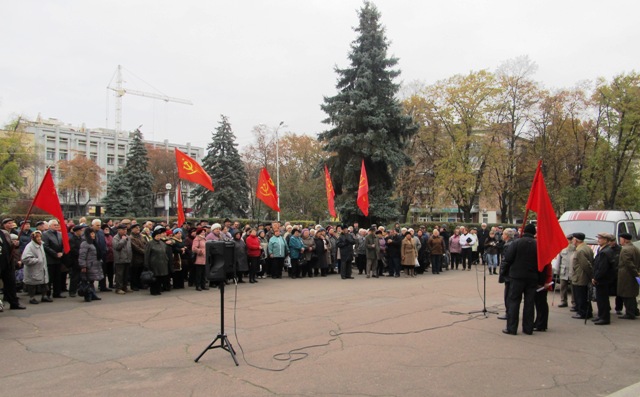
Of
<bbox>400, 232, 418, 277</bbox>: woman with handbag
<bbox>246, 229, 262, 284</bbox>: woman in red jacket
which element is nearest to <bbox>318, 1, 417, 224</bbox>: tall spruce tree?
<bbox>400, 232, 418, 277</bbox>: woman with handbag

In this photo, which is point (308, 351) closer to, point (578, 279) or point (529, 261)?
point (529, 261)

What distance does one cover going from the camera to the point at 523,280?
8.50m

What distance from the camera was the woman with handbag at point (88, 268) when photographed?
11820 mm

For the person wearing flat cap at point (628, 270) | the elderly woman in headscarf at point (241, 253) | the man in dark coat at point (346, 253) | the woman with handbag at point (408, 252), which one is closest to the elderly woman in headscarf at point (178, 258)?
the elderly woman in headscarf at point (241, 253)

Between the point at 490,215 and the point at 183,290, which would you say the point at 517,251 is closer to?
the point at 183,290

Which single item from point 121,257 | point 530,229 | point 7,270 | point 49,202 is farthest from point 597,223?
point 7,270

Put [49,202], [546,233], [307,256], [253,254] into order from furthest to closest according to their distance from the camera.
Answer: [307,256] < [253,254] < [49,202] < [546,233]

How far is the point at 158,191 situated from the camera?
79.0 metres

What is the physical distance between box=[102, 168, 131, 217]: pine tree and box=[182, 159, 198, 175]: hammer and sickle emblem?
37936mm

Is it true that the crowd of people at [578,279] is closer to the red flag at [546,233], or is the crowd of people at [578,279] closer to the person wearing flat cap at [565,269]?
the person wearing flat cap at [565,269]

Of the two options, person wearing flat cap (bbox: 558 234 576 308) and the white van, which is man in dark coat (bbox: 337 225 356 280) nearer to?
the white van

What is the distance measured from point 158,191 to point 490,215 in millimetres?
56548

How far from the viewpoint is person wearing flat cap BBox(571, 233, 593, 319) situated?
10.0m

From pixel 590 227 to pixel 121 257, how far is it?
44.4 feet
